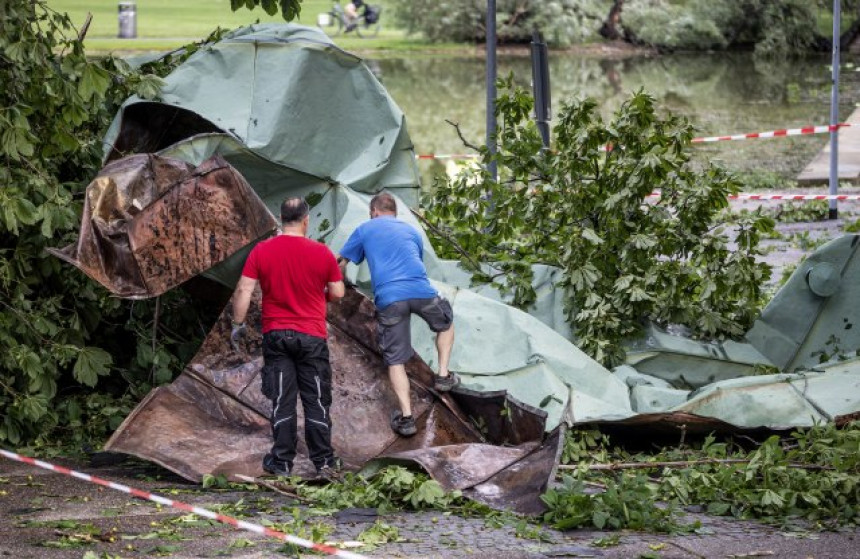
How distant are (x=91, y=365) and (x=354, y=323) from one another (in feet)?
4.83

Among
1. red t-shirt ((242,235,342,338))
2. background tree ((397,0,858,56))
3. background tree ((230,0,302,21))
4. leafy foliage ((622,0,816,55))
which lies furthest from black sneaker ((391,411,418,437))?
leafy foliage ((622,0,816,55))

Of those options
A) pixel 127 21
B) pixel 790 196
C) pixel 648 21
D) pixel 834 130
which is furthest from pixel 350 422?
pixel 648 21

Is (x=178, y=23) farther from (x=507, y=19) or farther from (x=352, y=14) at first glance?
(x=507, y=19)

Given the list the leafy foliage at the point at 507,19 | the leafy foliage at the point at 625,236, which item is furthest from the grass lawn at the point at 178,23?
the leafy foliage at the point at 625,236

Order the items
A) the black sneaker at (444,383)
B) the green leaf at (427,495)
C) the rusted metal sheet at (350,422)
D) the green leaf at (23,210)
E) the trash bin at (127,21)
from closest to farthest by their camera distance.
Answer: the green leaf at (427,495), the rusted metal sheet at (350,422), the green leaf at (23,210), the black sneaker at (444,383), the trash bin at (127,21)

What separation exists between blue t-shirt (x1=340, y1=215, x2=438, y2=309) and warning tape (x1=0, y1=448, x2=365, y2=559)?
1762 millimetres

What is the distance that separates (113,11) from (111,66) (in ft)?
122

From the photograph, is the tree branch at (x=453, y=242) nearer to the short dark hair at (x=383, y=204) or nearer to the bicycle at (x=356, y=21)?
the short dark hair at (x=383, y=204)

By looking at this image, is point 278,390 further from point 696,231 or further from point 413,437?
point 696,231

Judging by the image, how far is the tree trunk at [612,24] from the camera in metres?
42.3

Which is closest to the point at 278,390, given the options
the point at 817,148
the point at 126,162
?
the point at 126,162

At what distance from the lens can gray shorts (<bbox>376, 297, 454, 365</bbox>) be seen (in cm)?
743

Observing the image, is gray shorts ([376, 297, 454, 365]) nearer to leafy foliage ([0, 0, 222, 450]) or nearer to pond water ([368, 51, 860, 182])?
leafy foliage ([0, 0, 222, 450])

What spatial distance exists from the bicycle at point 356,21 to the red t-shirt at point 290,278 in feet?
117
